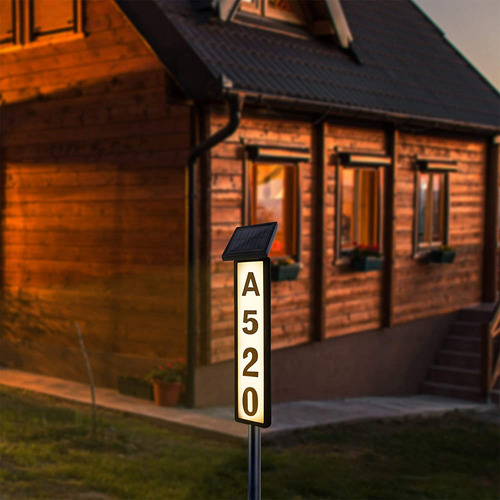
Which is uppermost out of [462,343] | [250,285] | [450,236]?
[450,236]

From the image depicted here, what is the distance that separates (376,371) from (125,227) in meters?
5.31

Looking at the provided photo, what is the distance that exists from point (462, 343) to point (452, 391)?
4.83 feet

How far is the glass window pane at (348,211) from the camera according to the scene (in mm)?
13176

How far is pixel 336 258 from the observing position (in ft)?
41.4

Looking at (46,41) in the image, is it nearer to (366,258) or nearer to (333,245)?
(333,245)

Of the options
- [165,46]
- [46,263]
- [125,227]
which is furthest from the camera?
[46,263]

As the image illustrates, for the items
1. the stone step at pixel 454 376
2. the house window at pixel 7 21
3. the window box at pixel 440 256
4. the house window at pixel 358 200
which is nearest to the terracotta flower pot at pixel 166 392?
the house window at pixel 358 200

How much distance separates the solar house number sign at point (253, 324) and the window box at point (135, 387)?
19.8 ft

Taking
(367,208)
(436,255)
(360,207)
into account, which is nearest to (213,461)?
(360,207)

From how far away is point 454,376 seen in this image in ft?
48.8

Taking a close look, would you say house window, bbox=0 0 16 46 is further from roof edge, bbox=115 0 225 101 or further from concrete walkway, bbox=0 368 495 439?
concrete walkway, bbox=0 368 495 439

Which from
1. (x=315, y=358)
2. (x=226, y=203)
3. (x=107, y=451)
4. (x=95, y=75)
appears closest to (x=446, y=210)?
(x=315, y=358)

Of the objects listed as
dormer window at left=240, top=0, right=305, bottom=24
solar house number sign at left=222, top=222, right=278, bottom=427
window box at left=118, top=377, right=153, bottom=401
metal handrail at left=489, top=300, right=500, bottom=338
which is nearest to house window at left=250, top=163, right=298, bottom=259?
dormer window at left=240, top=0, right=305, bottom=24

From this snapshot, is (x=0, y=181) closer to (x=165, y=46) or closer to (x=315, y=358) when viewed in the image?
(x=165, y=46)
